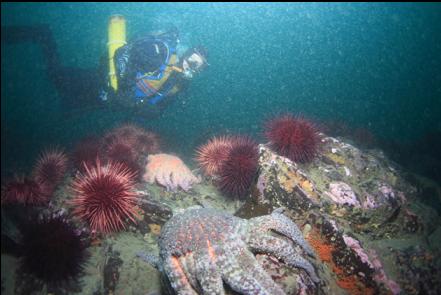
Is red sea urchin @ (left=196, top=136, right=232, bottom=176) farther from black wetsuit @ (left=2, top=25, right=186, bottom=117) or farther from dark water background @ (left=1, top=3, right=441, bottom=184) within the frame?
dark water background @ (left=1, top=3, right=441, bottom=184)

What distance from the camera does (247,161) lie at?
173 inches

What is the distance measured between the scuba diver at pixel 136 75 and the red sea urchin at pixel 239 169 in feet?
17.5

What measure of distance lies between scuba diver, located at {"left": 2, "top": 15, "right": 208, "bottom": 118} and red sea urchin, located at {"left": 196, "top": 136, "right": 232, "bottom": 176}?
456 centimetres

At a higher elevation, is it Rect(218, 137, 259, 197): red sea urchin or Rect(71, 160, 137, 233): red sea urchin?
Rect(218, 137, 259, 197): red sea urchin

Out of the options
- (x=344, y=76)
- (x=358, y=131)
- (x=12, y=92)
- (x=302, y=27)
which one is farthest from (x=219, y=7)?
(x=358, y=131)

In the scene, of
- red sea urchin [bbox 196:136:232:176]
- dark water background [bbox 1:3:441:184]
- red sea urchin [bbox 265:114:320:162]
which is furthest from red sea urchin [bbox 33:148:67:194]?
dark water background [bbox 1:3:441:184]

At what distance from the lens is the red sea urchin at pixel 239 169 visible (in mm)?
4414

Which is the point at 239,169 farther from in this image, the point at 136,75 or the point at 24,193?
the point at 136,75

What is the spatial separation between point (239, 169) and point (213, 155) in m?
0.90

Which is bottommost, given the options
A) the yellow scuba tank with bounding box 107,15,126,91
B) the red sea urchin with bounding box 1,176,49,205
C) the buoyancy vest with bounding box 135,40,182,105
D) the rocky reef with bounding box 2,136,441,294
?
the rocky reef with bounding box 2,136,441,294

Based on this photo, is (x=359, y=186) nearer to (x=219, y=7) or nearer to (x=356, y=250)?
(x=356, y=250)

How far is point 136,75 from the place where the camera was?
883 cm

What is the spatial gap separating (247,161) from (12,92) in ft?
270

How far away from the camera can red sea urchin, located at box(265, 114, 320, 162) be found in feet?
14.7
